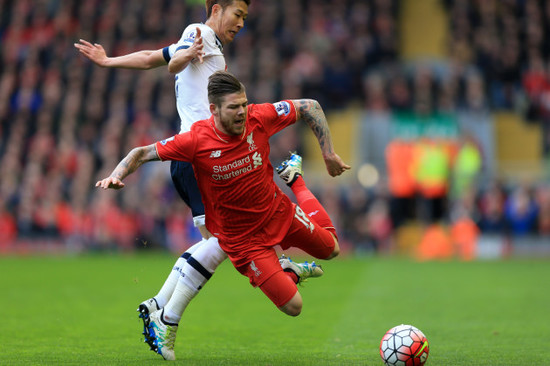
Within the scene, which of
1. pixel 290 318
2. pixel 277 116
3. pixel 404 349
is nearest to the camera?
pixel 404 349

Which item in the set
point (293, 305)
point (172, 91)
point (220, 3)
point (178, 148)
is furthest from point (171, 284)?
point (172, 91)

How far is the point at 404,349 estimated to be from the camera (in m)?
6.29

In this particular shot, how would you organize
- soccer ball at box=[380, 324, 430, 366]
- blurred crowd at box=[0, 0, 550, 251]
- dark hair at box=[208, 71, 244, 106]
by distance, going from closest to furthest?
soccer ball at box=[380, 324, 430, 366] < dark hair at box=[208, 71, 244, 106] < blurred crowd at box=[0, 0, 550, 251]

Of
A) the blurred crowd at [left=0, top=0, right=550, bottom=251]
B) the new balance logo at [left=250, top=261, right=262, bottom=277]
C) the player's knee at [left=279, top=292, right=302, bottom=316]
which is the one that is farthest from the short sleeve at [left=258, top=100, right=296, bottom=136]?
the blurred crowd at [left=0, top=0, right=550, bottom=251]

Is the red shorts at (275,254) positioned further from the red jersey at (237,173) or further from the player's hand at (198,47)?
the player's hand at (198,47)

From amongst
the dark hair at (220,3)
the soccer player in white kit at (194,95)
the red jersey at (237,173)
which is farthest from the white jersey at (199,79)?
the red jersey at (237,173)

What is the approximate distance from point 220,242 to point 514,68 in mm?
16080

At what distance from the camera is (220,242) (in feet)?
22.7

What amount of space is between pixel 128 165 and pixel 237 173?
83 centimetres

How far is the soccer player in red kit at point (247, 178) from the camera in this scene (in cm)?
649

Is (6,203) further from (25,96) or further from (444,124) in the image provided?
(444,124)

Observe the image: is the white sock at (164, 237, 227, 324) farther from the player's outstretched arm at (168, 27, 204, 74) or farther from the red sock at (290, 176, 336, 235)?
the player's outstretched arm at (168, 27, 204, 74)

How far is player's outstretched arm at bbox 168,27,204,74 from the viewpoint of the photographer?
674 centimetres

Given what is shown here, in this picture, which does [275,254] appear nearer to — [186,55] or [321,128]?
[321,128]
